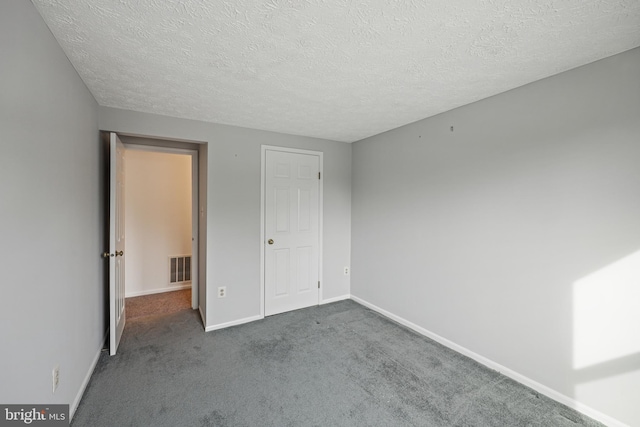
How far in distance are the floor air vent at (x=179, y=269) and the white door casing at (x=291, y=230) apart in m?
1.86

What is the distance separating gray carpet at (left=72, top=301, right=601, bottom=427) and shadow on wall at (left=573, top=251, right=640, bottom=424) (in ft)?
0.76

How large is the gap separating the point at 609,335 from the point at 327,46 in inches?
96.2

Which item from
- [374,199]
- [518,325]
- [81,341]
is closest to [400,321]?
[518,325]

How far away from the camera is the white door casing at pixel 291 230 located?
338 cm

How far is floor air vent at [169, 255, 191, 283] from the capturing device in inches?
171

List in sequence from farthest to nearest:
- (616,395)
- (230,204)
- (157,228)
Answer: (157,228) → (230,204) → (616,395)

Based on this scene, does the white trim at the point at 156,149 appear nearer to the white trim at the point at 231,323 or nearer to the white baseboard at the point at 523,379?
the white trim at the point at 231,323

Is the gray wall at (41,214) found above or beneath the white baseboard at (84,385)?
above

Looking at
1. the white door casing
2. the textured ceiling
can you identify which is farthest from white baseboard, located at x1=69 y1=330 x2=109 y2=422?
the textured ceiling

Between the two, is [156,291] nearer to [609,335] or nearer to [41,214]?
[41,214]

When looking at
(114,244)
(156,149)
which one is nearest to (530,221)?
(114,244)

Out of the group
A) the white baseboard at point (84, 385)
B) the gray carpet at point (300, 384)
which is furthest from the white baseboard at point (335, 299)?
the white baseboard at point (84, 385)

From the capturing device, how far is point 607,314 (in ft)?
5.60

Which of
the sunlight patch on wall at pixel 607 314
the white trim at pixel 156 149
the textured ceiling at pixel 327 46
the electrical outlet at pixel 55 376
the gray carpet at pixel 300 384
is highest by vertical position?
the textured ceiling at pixel 327 46
